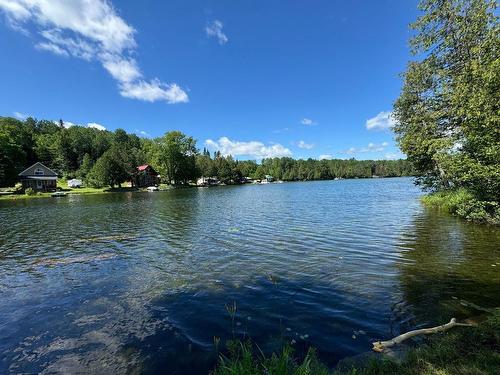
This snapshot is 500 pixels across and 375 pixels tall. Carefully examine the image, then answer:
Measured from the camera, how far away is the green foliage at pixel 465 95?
1733cm

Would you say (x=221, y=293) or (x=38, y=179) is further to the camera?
(x=38, y=179)

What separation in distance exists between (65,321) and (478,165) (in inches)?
888

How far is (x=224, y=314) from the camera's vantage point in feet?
31.1

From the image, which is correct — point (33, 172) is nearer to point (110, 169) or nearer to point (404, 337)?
point (110, 169)

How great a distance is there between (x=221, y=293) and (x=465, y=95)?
19656 mm

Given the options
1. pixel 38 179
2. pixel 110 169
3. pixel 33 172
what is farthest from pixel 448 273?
pixel 33 172

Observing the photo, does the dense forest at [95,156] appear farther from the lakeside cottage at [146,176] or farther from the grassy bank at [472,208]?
the grassy bank at [472,208]

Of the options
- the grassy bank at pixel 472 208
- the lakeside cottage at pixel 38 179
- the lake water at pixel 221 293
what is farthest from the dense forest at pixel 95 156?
the lake water at pixel 221 293

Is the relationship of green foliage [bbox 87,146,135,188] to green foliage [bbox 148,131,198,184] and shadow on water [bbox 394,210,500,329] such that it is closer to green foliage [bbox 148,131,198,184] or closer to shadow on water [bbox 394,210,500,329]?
green foliage [bbox 148,131,198,184]

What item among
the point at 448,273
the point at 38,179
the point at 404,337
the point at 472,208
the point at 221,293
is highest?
the point at 38,179

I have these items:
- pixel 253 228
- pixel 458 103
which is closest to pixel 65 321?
pixel 253 228

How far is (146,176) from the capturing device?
403ft

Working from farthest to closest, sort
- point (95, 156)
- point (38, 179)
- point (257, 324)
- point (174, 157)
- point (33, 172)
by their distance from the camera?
1. point (95, 156)
2. point (174, 157)
3. point (33, 172)
4. point (38, 179)
5. point (257, 324)

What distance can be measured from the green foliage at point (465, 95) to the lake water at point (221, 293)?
4.20 meters
